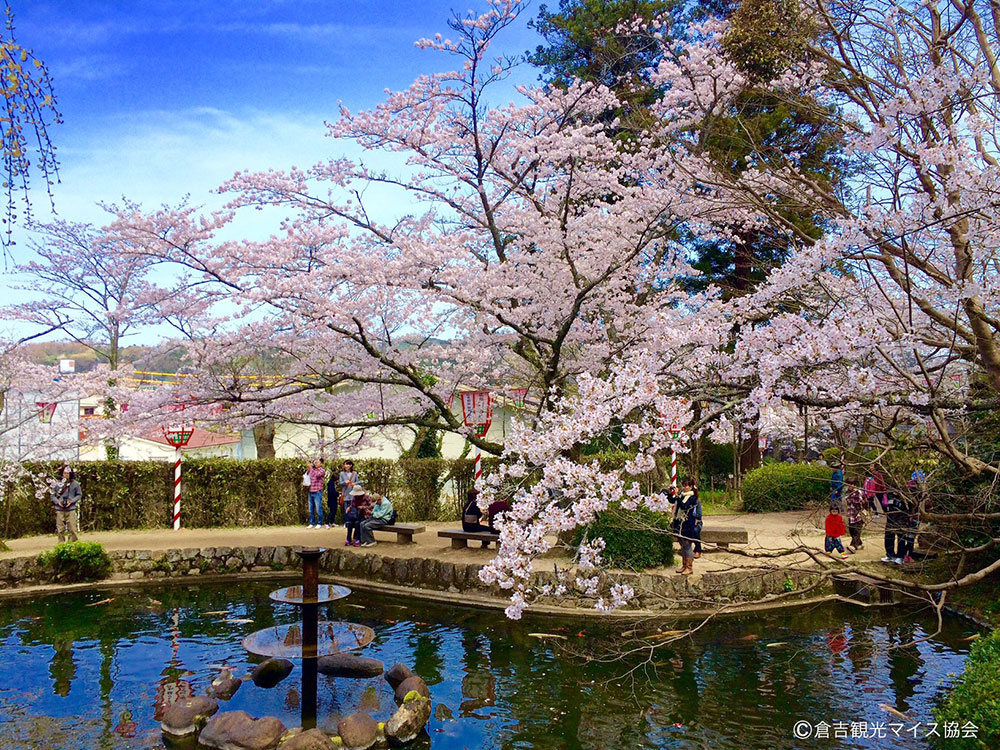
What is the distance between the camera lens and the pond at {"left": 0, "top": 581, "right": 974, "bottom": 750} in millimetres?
6043

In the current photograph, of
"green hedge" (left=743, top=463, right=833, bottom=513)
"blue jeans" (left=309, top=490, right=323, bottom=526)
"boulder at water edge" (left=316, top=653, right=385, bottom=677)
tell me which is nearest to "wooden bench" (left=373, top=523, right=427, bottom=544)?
"blue jeans" (left=309, top=490, right=323, bottom=526)

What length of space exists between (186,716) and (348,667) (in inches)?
67.0

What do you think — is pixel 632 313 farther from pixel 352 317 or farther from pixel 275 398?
pixel 275 398

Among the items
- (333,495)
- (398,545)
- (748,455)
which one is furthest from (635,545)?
(748,455)

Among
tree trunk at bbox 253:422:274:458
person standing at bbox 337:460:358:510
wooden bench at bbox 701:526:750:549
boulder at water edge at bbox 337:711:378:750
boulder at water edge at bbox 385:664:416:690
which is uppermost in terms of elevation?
tree trunk at bbox 253:422:274:458

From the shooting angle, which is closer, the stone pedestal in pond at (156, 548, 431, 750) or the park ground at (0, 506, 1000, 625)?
the stone pedestal in pond at (156, 548, 431, 750)

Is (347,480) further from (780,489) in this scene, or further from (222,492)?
(780,489)

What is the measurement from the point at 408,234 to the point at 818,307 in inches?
228

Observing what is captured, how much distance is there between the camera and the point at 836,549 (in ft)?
35.6

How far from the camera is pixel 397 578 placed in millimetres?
11359

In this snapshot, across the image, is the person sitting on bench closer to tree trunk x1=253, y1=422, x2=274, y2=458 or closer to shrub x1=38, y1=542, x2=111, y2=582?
shrub x1=38, y1=542, x2=111, y2=582

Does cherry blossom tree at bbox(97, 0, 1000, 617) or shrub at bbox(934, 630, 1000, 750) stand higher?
cherry blossom tree at bbox(97, 0, 1000, 617)

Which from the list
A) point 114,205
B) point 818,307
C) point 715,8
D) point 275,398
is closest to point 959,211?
point 818,307

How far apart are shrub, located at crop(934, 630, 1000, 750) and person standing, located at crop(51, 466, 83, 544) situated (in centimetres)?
1332
